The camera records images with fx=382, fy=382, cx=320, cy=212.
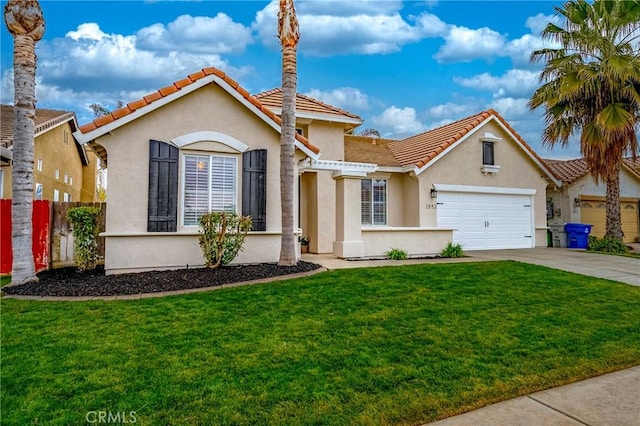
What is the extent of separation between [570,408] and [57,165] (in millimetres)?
22606

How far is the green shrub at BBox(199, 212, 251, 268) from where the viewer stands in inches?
362

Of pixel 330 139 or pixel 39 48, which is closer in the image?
pixel 39 48

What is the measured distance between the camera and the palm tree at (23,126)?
8000mm

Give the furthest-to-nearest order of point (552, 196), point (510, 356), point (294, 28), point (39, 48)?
point (552, 196) < point (294, 28) < point (39, 48) < point (510, 356)

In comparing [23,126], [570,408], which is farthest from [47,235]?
[570,408]

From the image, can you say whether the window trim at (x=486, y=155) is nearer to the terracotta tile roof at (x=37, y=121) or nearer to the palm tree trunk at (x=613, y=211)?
the palm tree trunk at (x=613, y=211)

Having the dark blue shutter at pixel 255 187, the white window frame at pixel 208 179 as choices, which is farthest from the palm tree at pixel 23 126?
the dark blue shutter at pixel 255 187

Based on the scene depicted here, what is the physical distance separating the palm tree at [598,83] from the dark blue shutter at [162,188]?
14.6 meters

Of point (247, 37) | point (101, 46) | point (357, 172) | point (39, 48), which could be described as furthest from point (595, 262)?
point (101, 46)

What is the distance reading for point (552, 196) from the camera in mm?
20047

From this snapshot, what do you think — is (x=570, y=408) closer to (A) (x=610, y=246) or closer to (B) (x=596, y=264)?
(B) (x=596, y=264)

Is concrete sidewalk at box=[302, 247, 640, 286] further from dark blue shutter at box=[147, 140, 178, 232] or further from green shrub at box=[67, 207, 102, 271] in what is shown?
green shrub at box=[67, 207, 102, 271]

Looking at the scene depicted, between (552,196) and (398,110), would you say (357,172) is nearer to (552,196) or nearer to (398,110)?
(552,196)

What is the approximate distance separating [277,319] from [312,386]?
7.00 ft
